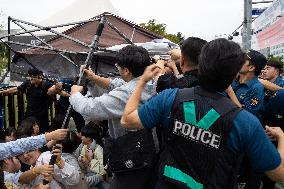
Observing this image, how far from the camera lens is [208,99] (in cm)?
190

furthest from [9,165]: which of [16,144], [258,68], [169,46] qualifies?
[169,46]

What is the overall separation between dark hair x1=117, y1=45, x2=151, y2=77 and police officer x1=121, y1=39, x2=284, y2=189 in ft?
2.40

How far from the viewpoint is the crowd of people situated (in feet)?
6.12

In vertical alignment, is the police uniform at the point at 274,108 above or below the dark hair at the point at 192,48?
below

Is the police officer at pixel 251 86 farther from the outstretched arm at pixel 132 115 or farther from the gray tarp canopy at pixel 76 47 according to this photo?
the gray tarp canopy at pixel 76 47

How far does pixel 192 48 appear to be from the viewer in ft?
8.00

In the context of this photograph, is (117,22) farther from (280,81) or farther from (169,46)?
(280,81)

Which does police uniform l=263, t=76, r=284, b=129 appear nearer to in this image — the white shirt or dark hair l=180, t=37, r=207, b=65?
dark hair l=180, t=37, r=207, b=65

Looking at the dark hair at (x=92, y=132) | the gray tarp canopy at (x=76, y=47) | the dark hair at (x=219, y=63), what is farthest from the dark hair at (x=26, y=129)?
the dark hair at (x=219, y=63)

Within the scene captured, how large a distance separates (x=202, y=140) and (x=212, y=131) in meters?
0.07

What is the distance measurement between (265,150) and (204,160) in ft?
0.99

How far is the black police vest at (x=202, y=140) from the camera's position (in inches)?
73.2

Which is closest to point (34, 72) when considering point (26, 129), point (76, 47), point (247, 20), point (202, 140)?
point (76, 47)

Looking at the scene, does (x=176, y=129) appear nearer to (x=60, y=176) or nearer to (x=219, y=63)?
(x=219, y=63)
